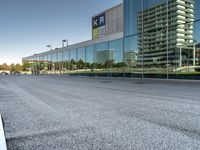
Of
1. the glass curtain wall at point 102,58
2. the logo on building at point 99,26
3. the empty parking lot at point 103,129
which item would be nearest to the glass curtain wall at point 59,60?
the logo on building at point 99,26

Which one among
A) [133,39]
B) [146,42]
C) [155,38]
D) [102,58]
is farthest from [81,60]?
[155,38]

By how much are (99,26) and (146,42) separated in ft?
60.2

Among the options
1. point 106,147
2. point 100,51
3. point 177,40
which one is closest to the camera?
point 106,147

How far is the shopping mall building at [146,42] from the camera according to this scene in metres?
27.7

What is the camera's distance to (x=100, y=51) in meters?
46.0

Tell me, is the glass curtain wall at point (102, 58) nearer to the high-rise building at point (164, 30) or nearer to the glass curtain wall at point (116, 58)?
the glass curtain wall at point (116, 58)

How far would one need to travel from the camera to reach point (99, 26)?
166ft

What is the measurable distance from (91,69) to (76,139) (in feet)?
144

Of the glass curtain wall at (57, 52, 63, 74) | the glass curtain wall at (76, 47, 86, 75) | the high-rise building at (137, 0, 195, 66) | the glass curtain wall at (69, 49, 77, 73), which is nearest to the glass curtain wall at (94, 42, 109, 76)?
the glass curtain wall at (76, 47, 86, 75)

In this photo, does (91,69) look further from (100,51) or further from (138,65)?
(138,65)

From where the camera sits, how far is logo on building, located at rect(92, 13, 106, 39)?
49.0m

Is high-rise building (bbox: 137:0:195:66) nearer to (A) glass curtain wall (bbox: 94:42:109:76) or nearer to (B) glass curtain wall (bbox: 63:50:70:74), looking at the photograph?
(A) glass curtain wall (bbox: 94:42:109:76)

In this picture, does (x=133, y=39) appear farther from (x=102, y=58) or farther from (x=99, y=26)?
(x=99, y=26)

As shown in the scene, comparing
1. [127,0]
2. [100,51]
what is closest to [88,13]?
[100,51]
